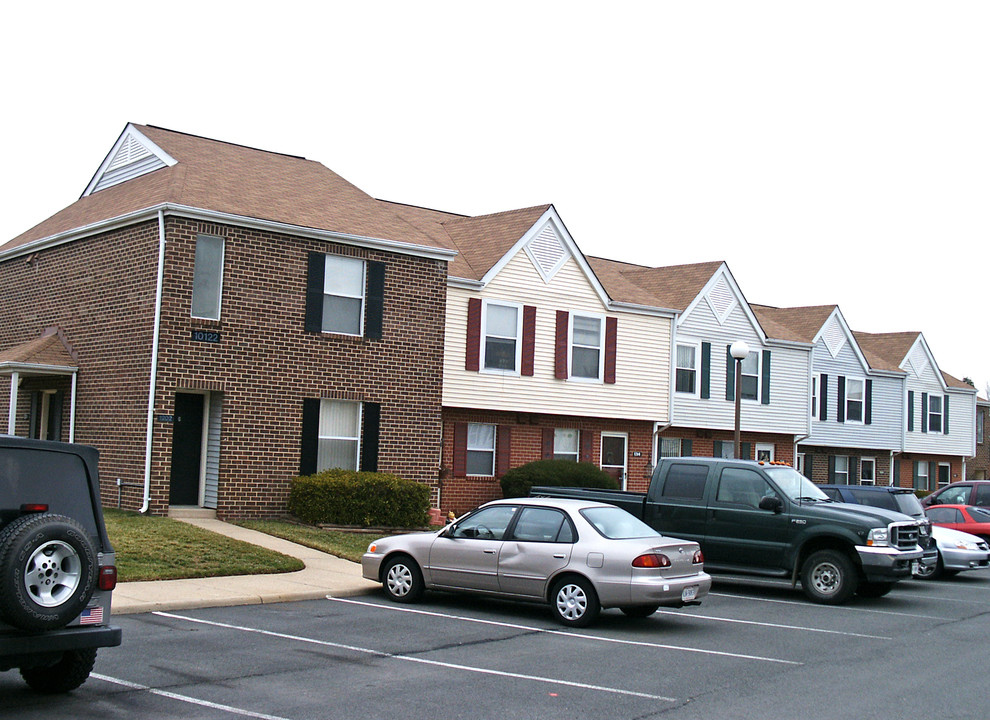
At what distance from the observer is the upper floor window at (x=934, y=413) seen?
45.8 metres

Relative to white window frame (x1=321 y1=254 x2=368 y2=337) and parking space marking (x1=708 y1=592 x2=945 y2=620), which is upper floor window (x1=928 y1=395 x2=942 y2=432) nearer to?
white window frame (x1=321 y1=254 x2=368 y2=337)

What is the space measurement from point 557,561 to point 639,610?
1295 millimetres

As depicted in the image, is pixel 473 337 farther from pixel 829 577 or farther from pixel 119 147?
pixel 829 577

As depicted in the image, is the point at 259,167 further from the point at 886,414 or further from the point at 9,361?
the point at 886,414

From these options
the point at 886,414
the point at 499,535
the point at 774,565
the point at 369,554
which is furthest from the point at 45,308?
the point at 886,414

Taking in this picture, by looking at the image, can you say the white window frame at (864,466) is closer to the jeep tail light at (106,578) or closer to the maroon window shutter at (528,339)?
the maroon window shutter at (528,339)

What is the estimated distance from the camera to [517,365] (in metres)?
26.5

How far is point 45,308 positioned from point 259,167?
5.71m

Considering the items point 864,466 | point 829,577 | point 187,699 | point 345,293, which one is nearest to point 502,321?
point 345,293

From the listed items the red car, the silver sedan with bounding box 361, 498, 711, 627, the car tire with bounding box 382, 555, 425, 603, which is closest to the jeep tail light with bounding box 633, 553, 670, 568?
the silver sedan with bounding box 361, 498, 711, 627

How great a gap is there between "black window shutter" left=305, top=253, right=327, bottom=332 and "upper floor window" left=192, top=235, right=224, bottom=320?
74.6 inches

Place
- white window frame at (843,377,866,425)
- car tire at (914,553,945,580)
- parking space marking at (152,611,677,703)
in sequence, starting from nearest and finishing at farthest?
parking space marking at (152,611,677,703) → car tire at (914,553,945,580) → white window frame at (843,377,866,425)

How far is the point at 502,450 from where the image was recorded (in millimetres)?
26797

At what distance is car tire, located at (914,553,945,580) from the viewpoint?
63.7ft
